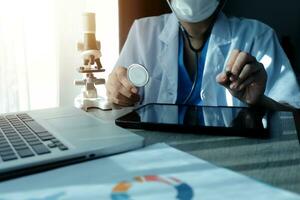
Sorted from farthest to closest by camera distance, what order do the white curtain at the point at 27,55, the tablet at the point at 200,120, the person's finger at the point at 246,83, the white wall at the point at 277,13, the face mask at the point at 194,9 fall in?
the white wall at the point at 277,13 < the white curtain at the point at 27,55 < the face mask at the point at 194,9 < the person's finger at the point at 246,83 < the tablet at the point at 200,120

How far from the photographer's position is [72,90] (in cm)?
139

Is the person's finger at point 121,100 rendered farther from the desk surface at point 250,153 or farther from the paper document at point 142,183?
the paper document at point 142,183

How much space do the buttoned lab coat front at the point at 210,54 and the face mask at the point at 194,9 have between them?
141mm

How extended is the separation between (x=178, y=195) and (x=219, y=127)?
22 centimetres

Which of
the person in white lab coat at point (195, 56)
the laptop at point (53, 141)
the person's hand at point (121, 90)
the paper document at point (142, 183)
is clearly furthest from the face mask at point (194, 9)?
the paper document at point (142, 183)

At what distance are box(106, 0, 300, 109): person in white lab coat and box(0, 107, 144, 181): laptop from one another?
220mm

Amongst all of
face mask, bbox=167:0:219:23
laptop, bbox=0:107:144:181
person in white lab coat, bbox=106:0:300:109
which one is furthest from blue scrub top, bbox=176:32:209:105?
laptop, bbox=0:107:144:181

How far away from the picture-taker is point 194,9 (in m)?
0.85

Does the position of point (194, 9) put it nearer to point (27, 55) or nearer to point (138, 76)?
point (138, 76)

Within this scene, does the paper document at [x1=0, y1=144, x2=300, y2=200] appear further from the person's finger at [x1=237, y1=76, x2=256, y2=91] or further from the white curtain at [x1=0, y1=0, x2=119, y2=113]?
the white curtain at [x1=0, y1=0, x2=119, y2=113]

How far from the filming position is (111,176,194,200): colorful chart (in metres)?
0.30

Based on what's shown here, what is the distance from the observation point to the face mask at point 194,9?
0.85 metres

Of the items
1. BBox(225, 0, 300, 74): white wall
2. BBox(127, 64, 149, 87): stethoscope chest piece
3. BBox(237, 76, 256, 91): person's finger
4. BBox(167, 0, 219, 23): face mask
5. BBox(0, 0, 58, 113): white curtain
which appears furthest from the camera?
BBox(225, 0, 300, 74): white wall

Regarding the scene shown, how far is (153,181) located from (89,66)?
0.64 meters
